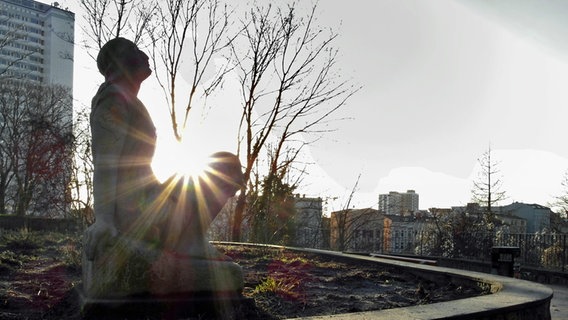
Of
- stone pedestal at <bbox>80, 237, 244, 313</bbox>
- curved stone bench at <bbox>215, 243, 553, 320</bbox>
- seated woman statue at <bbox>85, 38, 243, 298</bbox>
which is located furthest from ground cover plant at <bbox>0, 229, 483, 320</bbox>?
seated woman statue at <bbox>85, 38, 243, 298</bbox>

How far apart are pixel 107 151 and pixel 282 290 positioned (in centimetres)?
205

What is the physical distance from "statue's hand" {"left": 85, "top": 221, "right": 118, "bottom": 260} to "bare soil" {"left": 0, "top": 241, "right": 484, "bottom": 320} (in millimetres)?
428

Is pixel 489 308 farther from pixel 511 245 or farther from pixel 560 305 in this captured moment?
→ pixel 511 245

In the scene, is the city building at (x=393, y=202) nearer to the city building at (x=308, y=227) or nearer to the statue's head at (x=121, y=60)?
the city building at (x=308, y=227)

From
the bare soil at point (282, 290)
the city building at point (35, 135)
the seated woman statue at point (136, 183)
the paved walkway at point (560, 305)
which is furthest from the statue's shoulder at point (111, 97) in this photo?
the city building at point (35, 135)

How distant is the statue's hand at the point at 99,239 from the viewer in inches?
126

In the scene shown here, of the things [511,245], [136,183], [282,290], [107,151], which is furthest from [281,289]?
[511,245]

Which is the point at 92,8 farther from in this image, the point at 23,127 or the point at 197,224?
the point at 23,127

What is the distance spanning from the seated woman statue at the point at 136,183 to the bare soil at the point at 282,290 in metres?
0.54

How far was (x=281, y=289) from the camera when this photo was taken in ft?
14.8

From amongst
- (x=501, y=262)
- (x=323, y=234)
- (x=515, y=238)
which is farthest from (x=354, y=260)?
(x=323, y=234)

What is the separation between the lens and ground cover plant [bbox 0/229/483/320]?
3.59 m

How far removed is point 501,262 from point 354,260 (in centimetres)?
370

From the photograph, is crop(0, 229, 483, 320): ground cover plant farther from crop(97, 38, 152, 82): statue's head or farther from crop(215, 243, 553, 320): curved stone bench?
crop(97, 38, 152, 82): statue's head
